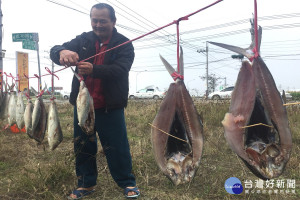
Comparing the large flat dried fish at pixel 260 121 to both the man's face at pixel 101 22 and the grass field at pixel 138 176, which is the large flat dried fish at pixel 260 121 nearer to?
the grass field at pixel 138 176

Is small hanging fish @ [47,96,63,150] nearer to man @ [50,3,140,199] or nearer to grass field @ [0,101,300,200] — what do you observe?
man @ [50,3,140,199]

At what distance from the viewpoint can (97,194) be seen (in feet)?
10.0

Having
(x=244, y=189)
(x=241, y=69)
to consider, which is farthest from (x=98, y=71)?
(x=244, y=189)

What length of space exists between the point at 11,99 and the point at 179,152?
10.0ft

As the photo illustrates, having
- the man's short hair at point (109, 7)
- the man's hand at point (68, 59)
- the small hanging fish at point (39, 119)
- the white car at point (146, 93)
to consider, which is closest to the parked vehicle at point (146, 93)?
the white car at point (146, 93)

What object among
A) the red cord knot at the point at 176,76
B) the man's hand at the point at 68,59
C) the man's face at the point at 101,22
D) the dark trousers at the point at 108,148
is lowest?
the dark trousers at the point at 108,148

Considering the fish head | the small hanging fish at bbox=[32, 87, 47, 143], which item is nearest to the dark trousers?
the small hanging fish at bbox=[32, 87, 47, 143]

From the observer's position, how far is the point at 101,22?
242 centimetres

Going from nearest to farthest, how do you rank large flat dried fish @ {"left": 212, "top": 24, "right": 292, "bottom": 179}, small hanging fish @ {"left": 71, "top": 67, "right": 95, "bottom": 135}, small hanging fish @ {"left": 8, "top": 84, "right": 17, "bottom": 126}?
1. large flat dried fish @ {"left": 212, "top": 24, "right": 292, "bottom": 179}
2. small hanging fish @ {"left": 71, "top": 67, "right": 95, "bottom": 135}
3. small hanging fish @ {"left": 8, "top": 84, "right": 17, "bottom": 126}

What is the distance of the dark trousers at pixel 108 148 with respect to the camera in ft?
8.64

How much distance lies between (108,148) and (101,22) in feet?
4.58

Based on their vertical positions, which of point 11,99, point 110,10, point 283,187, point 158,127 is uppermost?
point 110,10

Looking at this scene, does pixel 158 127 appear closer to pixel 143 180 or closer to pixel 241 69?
pixel 241 69

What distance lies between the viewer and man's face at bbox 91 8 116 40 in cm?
239
